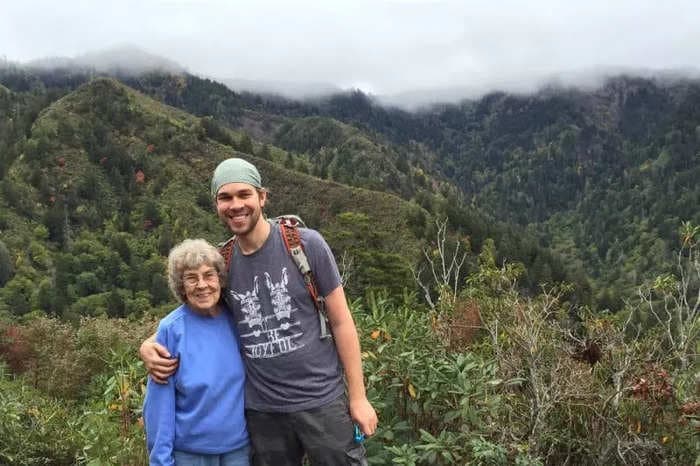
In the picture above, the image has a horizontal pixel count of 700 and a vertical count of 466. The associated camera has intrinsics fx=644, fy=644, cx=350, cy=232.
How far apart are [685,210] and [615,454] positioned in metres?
154

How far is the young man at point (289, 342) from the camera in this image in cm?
299

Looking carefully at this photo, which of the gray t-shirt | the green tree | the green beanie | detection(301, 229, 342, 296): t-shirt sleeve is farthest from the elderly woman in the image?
the green tree

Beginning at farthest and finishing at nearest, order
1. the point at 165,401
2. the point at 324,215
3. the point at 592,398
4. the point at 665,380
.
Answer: the point at 324,215 < the point at 592,398 < the point at 665,380 < the point at 165,401

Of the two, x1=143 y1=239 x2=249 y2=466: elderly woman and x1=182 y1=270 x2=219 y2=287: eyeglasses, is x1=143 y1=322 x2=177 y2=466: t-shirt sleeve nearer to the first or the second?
x1=143 y1=239 x2=249 y2=466: elderly woman

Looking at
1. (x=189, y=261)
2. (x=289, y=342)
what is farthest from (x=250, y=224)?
(x=289, y=342)

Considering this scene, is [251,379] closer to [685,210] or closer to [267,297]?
[267,297]

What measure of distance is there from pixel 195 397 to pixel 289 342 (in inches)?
20.7

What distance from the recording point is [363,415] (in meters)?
3.01

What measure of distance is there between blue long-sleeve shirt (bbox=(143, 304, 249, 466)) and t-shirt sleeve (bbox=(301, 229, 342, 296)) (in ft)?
1.87

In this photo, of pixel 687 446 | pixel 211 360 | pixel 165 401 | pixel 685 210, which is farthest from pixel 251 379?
pixel 685 210

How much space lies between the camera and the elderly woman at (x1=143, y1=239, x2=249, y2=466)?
302 cm

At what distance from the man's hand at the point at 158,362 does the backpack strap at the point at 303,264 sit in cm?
71

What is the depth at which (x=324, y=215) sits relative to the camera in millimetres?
68375

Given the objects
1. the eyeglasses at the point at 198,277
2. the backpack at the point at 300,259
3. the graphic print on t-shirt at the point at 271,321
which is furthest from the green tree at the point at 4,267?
the backpack at the point at 300,259
